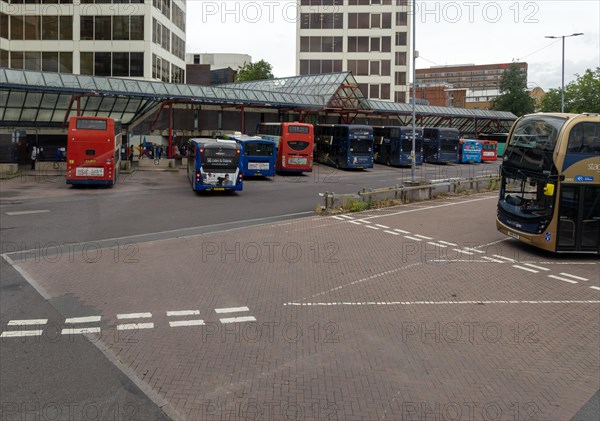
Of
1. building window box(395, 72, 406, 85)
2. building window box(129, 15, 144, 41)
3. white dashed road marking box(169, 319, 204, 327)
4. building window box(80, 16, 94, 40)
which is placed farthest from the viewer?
building window box(395, 72, 406, 85)

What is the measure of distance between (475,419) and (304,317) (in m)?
4.30

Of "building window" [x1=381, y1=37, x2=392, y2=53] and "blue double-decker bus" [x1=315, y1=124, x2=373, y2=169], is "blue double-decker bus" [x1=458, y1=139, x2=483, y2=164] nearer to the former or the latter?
"blue double-decker bus" [x1=315, y1=124, x2=373, y2=169]

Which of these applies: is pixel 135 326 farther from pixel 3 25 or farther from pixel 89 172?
pixel 3 25

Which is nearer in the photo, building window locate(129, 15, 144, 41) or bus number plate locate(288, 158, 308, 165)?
bus number plate locate(288, 158, 308, 165)

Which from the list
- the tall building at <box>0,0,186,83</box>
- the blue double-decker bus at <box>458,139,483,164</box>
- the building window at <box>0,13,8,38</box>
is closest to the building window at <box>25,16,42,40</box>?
the tall building at <box>0,0,186,83</box>

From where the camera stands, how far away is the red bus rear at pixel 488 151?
5866 cm

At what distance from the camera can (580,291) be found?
527 inches

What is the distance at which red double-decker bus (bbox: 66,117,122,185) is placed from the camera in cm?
2889

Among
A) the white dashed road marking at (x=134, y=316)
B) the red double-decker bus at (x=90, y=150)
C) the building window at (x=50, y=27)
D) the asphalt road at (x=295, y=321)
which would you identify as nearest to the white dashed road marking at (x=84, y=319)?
the asphalt road at (x=295, y=321)

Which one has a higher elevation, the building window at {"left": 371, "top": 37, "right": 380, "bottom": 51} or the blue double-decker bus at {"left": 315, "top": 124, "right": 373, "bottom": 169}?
the building window at {"left": 371, "top": 37, "right": 380, "bottom": 51}

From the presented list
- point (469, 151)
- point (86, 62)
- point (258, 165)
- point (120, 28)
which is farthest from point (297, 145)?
point (469, 151)

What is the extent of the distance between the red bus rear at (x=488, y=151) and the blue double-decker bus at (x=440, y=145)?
6187 millimetres

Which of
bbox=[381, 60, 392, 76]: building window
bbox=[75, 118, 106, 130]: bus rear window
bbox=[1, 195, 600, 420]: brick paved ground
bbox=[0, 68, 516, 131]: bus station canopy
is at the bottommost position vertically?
bbox=[1, 195, 600, 420]: brick paved ground

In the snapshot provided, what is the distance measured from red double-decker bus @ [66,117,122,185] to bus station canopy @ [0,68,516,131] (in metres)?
7.52
